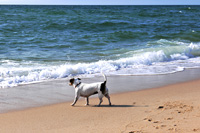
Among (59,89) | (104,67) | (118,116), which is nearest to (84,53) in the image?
(104,67)

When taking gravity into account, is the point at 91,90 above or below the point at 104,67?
above

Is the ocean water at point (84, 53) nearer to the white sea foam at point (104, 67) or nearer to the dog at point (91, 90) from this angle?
the white sea foam at point (104, 67)

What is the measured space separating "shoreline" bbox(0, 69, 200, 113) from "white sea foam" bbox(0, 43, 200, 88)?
607 mm

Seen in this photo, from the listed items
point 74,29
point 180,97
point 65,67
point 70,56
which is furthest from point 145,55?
point 74,29

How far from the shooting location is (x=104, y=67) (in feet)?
35.2

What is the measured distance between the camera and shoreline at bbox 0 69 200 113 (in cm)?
668

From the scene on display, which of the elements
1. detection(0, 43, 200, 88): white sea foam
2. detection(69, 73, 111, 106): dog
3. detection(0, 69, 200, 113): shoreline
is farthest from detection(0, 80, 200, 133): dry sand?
detection(0, 43, 200, 88): white sea foam

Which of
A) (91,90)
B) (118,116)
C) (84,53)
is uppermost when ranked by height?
(91,90)

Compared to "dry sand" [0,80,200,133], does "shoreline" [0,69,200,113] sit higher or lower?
lower

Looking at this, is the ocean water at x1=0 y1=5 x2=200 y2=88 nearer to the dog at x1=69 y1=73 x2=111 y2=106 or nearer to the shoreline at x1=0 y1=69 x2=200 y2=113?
the shoreline at x1=0 y1=69 x2=200 y2=113

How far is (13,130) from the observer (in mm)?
4965

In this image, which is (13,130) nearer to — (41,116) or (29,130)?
(29,130)

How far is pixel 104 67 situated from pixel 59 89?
124 inches

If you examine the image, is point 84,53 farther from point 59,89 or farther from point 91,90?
point 91,90
